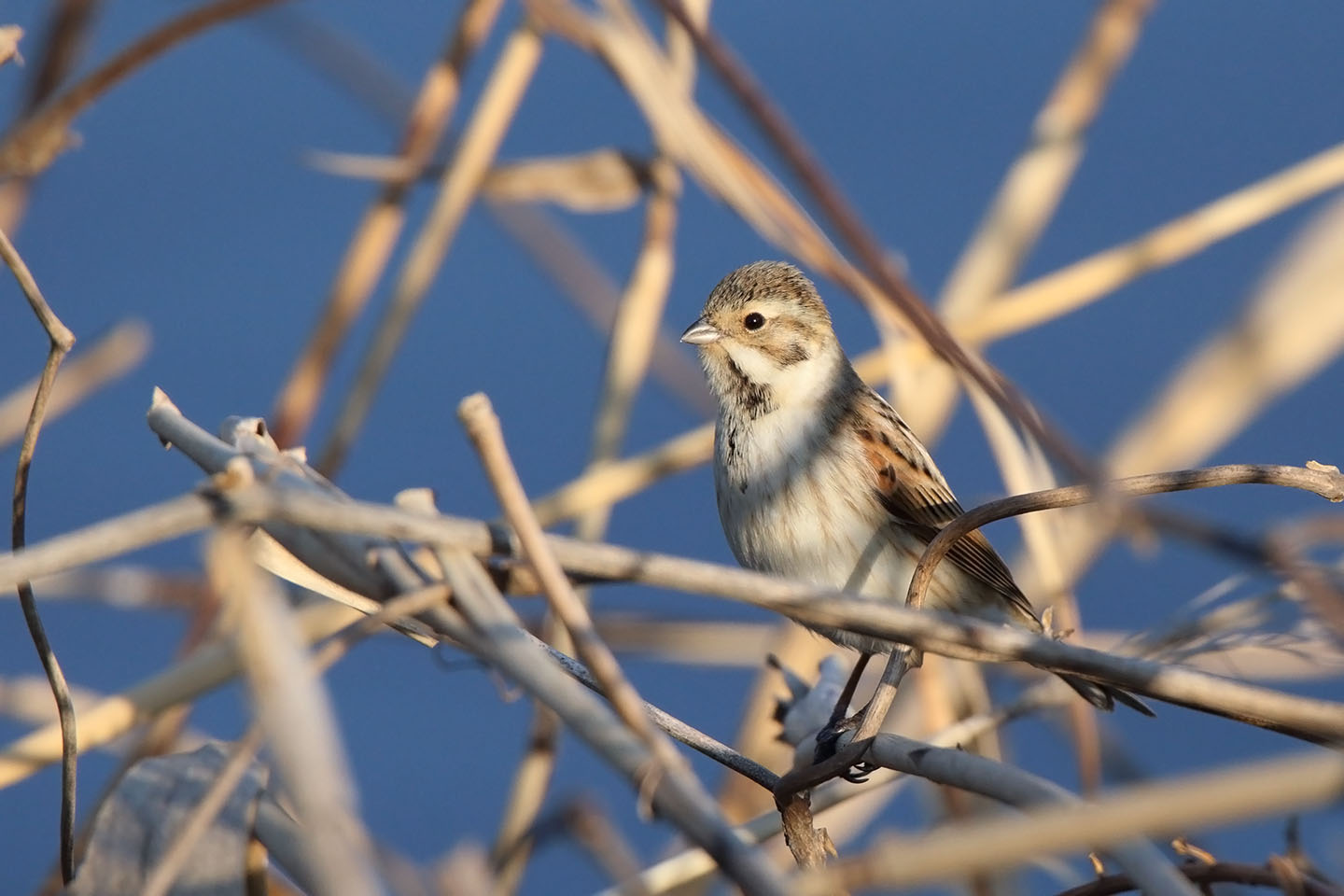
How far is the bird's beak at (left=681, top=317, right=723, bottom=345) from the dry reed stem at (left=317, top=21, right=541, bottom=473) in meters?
0.53

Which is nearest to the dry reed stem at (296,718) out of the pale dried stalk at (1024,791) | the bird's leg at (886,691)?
the pale dried stalk at (1024,791)

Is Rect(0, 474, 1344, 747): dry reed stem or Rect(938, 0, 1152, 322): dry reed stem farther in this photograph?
Rect(938, 0, 1152, 322): dry reed stem

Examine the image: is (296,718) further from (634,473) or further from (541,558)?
(634,473)

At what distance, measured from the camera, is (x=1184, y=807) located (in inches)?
22.8

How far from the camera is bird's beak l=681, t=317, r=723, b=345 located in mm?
2750

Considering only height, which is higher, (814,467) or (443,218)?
(443,218)

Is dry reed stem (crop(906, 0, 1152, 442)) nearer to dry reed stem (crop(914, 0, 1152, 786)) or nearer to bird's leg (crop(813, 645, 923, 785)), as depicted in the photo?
dry reed stem (crop(914, 0, 1152, 786))

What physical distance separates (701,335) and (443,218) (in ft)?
1.95

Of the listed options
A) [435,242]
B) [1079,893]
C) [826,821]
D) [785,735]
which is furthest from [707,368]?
[1079,893]

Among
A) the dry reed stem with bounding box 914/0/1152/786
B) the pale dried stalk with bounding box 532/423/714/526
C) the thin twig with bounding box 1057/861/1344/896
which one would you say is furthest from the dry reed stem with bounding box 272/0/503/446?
the thin twig with bounding box 1057/861/1344/896

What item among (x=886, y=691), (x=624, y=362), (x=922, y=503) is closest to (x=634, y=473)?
(x=624, y=362)

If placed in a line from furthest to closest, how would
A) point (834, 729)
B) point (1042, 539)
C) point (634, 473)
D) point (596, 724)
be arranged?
point (634, 473) → point (1042, 539) → point (834, 729) → point (596, 724)

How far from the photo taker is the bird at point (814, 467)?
8.18 ft

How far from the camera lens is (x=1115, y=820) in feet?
1.98
